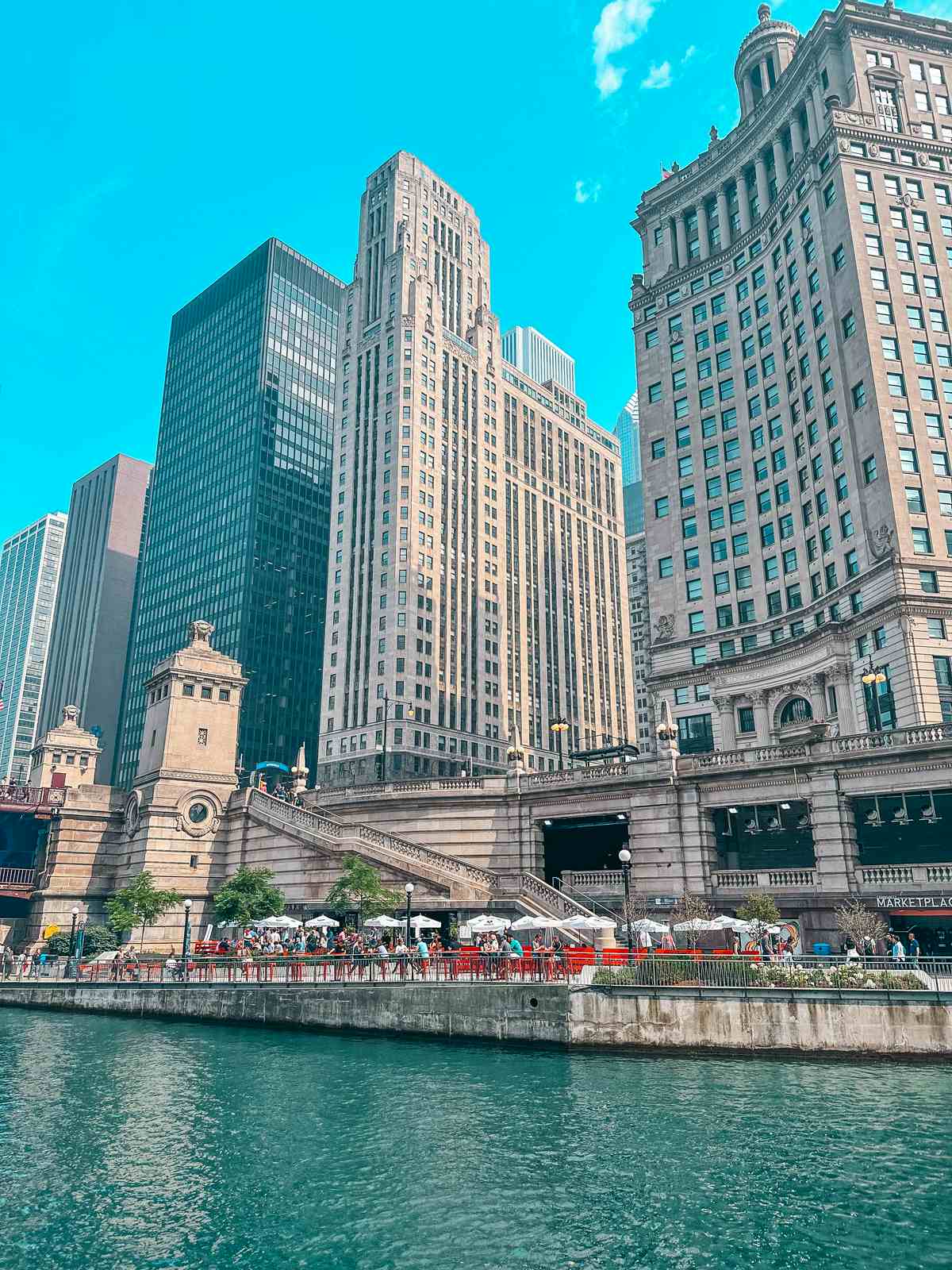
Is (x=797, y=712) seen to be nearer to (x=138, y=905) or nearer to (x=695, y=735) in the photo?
(x=695, y=735)

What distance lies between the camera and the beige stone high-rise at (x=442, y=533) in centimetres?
12106

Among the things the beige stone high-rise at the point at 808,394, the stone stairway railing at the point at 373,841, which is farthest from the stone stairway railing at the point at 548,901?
the beige stone high-rise at the point at 808,394

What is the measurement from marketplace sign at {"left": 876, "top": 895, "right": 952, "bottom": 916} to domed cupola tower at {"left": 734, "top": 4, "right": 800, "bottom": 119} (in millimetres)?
73017

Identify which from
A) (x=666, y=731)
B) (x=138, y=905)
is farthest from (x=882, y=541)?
(x=138, y=905)

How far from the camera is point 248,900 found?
176ft

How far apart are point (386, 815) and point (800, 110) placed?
65.4 meters

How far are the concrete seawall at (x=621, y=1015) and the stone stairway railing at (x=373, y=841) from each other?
36.1 ft

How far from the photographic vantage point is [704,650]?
245 ft

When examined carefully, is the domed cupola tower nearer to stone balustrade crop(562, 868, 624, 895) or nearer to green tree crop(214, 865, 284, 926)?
stone balustrade crop(562, 868, 624, 895)

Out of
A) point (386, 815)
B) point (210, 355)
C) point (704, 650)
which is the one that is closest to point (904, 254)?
point (704, 650)

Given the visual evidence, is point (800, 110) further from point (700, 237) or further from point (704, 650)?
point (704, 650)

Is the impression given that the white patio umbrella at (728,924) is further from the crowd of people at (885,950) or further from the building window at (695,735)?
the building window at (695,735)

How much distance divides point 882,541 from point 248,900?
145 ft

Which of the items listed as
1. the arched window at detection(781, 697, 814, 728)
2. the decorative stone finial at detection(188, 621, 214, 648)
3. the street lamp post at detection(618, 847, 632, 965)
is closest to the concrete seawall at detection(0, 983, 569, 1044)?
the street lamp post at detection(618, 847, 632, 965)
